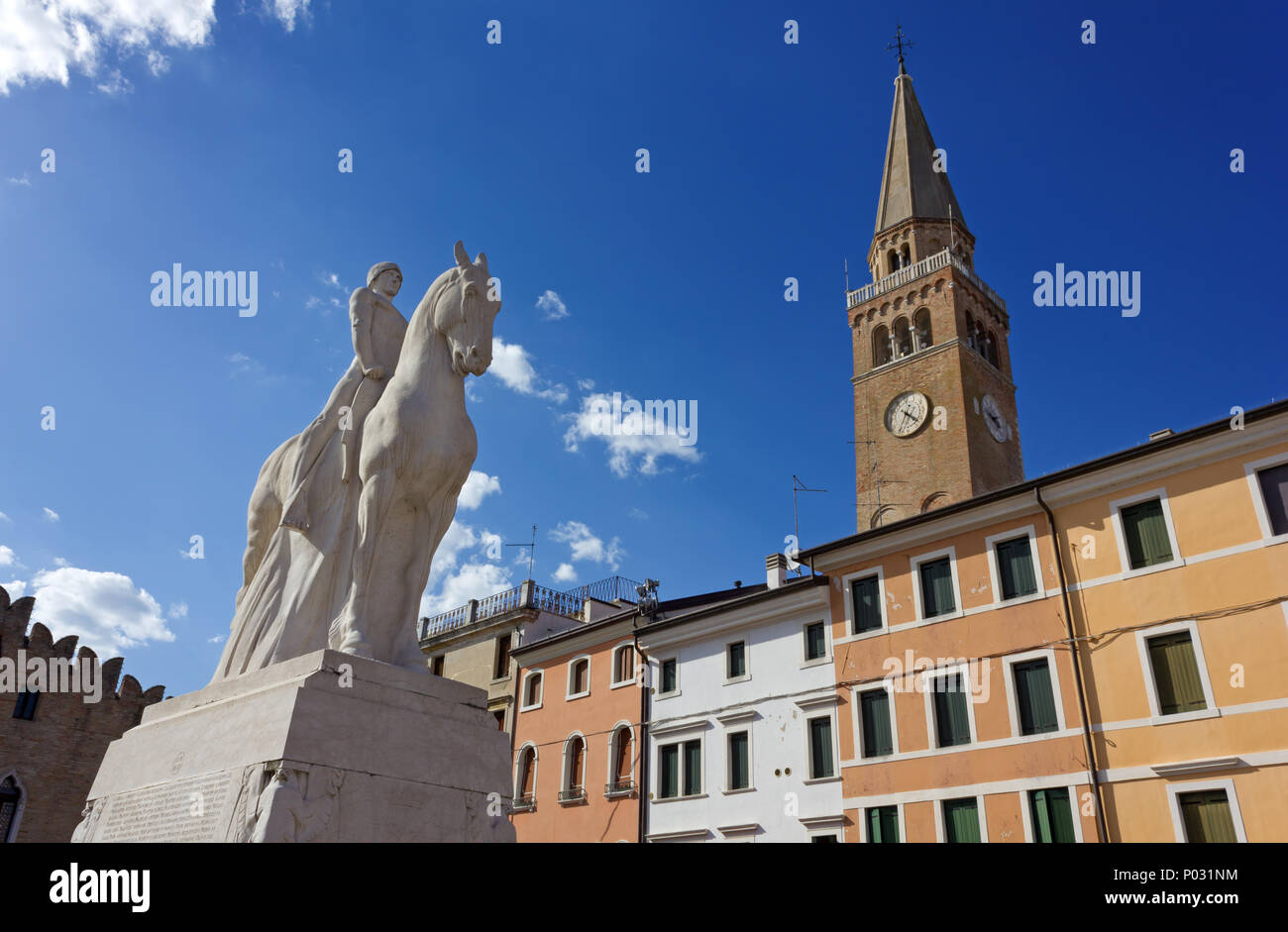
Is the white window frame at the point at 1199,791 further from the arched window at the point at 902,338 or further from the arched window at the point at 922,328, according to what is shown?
the arched window at the point at 902,338

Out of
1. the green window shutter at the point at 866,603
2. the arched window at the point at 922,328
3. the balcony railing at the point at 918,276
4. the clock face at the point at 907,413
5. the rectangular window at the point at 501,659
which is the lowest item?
the green window shutter at the point at 866,603

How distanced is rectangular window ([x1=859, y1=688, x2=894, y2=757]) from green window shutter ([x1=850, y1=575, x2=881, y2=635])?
1912 mm

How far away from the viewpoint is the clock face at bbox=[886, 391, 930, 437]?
155 feet

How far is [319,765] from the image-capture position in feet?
15.9

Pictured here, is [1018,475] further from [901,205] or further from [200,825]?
[200,825]

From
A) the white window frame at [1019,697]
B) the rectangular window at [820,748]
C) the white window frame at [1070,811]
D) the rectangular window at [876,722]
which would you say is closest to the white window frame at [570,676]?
the rectangular window at [820,748]

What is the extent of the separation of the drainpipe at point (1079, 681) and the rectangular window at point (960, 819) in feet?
9.03

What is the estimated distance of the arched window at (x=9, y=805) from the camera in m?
35.3

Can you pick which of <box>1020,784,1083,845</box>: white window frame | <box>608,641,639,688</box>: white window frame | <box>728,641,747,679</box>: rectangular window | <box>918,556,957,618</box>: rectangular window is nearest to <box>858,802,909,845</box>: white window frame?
<box>1020,784,1083,845</box>: white window frame

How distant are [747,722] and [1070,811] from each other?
9881 millimetres

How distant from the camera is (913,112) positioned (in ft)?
206

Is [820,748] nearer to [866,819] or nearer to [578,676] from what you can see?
[866,819]

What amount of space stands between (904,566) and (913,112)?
153ft
